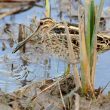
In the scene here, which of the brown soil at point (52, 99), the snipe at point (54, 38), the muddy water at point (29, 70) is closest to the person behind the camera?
the brown soil at point (52, 99)

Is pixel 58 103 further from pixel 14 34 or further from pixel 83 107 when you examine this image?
pixel 14 34

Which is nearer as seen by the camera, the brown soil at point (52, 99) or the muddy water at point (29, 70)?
the brown soil at point (52, 99)

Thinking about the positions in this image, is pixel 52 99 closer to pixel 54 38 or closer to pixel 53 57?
pixel 53 57

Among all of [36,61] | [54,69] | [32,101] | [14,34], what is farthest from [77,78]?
[14,34]

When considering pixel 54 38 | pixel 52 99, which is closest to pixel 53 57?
pixel 54 38

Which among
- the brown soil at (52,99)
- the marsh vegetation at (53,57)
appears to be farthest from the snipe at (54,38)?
the brown soil at (52,99)

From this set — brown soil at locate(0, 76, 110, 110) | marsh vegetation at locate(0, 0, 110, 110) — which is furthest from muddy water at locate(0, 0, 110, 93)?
brown soil at locate(0, 76, 110, 110)

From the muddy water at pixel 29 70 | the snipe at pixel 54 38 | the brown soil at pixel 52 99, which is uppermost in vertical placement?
the snipe at pixel 54 38

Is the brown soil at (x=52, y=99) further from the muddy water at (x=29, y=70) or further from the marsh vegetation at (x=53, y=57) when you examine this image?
the muddy water at (x=29, y=70)

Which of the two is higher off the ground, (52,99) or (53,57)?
(53,57)

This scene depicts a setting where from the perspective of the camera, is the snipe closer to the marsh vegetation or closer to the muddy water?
the marsh vegetation
